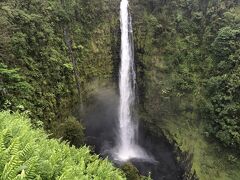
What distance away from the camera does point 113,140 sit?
920 inches

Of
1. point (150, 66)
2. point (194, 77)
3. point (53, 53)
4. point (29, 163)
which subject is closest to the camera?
point (29, 163)

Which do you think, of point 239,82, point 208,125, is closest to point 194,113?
point 208,125

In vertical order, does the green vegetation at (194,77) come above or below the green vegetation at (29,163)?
above

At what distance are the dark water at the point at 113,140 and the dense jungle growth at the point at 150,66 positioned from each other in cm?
67

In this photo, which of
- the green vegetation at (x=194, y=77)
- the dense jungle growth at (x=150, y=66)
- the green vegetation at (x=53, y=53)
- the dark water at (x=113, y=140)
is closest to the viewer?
the green vegetation at (x=53, y=53)

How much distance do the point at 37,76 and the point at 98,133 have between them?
7279mm

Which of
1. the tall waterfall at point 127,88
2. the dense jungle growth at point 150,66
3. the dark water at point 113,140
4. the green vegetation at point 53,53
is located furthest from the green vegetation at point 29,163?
the tall waterfall at point 127,88

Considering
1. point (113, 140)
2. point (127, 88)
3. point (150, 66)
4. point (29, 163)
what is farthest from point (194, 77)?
point (29, 163)

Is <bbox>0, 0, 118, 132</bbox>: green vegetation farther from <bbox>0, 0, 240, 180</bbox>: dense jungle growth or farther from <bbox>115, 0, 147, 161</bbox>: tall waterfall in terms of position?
<bbox>115, 0, 147, 161</bbox>: tall waterfall

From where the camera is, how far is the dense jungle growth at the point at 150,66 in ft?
56.7

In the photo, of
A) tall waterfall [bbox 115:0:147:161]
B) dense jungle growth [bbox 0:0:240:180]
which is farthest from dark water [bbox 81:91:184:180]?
dense jungle growth [bbox 0:0:240:180]

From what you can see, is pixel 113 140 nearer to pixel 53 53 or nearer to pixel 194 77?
pixel 194 77

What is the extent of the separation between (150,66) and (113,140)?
616 centimetres

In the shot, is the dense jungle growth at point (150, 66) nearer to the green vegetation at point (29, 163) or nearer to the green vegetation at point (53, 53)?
the green vegetation at point (53, 53)
